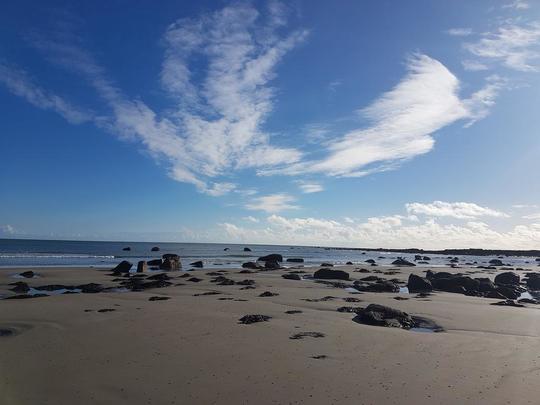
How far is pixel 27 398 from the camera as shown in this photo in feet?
22.0

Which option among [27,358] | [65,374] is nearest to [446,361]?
[65,374]

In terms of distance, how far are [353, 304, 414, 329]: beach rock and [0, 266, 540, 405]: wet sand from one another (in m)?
0.60

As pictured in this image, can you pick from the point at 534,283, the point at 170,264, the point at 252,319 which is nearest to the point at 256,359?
the point at 252,319

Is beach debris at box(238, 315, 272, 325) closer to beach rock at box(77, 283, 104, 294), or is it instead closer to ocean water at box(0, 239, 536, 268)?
beach rock at box(77, 283, 104, 294)

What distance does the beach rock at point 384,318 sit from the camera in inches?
501

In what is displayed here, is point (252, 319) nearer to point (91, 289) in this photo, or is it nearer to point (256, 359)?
point (256, 359)

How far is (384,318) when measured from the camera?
43.0 feet

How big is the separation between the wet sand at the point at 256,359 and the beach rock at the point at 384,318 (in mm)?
601

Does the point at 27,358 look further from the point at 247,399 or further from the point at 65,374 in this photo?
the point at 247,399

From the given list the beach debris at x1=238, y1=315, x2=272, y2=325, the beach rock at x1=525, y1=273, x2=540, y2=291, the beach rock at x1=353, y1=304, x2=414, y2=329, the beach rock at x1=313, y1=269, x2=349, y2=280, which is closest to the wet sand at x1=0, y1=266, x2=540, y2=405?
the beach debris at x1=238, y1=315, x2=272, y2=325

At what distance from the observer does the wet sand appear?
6867mm

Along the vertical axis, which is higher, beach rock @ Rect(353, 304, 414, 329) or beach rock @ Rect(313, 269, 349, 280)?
beach rock @ Rect(313, 269, 349, 280)

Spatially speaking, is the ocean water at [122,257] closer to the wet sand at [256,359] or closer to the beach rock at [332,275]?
the beach rock at [332,275]

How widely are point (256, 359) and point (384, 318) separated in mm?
5829
